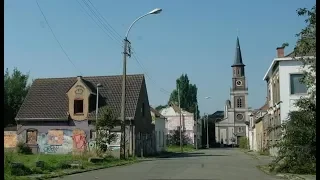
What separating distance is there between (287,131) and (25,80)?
57927 mm

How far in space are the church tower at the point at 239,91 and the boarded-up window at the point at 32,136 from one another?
89052mm

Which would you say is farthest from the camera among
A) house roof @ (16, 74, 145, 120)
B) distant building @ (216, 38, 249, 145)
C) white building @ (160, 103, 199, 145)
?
distant building @ (216, 38, 249, 145)

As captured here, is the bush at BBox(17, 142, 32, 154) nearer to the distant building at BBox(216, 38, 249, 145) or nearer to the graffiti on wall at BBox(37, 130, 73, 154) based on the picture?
the graffiti on wall at BBox(37, 130, 73, 154)

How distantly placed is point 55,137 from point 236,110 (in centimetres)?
9450

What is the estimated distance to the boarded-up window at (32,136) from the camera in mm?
49625

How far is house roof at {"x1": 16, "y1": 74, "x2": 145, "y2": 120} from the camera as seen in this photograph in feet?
161

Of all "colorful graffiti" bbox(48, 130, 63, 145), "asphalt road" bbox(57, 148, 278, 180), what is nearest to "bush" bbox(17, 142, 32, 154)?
"colorful graffiti" bbox(48, 130, 63, 145)

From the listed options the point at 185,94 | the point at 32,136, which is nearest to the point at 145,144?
the point at 32,136

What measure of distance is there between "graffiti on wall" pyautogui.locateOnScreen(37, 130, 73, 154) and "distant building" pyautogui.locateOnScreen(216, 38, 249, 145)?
8730cm

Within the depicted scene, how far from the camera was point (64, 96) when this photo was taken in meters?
51.3

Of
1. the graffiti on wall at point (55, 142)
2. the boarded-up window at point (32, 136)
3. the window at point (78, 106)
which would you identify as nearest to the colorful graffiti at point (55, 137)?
the graffiti on wall at point (55, 142)

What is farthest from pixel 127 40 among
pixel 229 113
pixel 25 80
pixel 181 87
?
pixel 229 113

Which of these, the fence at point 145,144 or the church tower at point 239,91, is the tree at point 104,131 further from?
the church tower at point 239,91

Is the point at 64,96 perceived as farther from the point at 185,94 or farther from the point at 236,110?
the point at 236,110
